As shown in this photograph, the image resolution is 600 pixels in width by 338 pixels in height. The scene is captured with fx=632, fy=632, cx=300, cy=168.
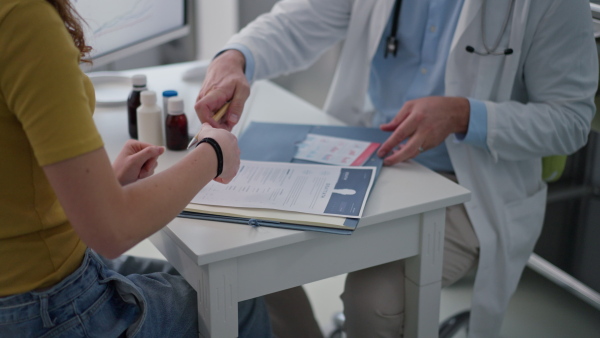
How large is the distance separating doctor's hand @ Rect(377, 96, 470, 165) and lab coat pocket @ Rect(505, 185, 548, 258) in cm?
25

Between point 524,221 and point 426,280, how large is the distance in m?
0.37

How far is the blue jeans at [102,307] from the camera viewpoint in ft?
2.87

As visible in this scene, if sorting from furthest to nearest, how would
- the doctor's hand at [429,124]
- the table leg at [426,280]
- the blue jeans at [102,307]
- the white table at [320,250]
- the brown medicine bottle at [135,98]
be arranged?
the brown medicine bottle at [135,98]
the doctor's hand at [429,124]
the table leg at [426,280]
the white table at [320,250]
the blue jeans at [102,307]

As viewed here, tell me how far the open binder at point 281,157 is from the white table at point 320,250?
17mm

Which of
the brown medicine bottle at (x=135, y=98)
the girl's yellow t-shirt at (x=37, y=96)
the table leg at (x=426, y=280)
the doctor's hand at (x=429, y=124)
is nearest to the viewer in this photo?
the girl's yellow t-shirt at (x=37, y=96)

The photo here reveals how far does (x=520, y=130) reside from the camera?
1311 mm

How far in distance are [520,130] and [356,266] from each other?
1.57ft

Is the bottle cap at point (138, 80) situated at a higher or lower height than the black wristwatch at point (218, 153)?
lower

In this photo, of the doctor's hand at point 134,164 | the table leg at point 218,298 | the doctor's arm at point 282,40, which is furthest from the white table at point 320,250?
the doctor's arm at point 282,40

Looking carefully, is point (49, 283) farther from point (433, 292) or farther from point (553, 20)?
point (553, 20)

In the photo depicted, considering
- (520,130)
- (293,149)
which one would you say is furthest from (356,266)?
(520,130)

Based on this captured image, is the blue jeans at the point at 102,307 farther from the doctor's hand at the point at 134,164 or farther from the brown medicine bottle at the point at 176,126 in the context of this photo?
the brown medicine bottle at the point at 176,126

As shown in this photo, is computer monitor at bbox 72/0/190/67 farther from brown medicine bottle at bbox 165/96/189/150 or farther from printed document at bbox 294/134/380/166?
printed document at bbox 294/134/380/166

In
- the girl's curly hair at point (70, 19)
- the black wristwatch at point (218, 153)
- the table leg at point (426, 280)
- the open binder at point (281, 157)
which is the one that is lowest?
the table leg at point (426, 280)
